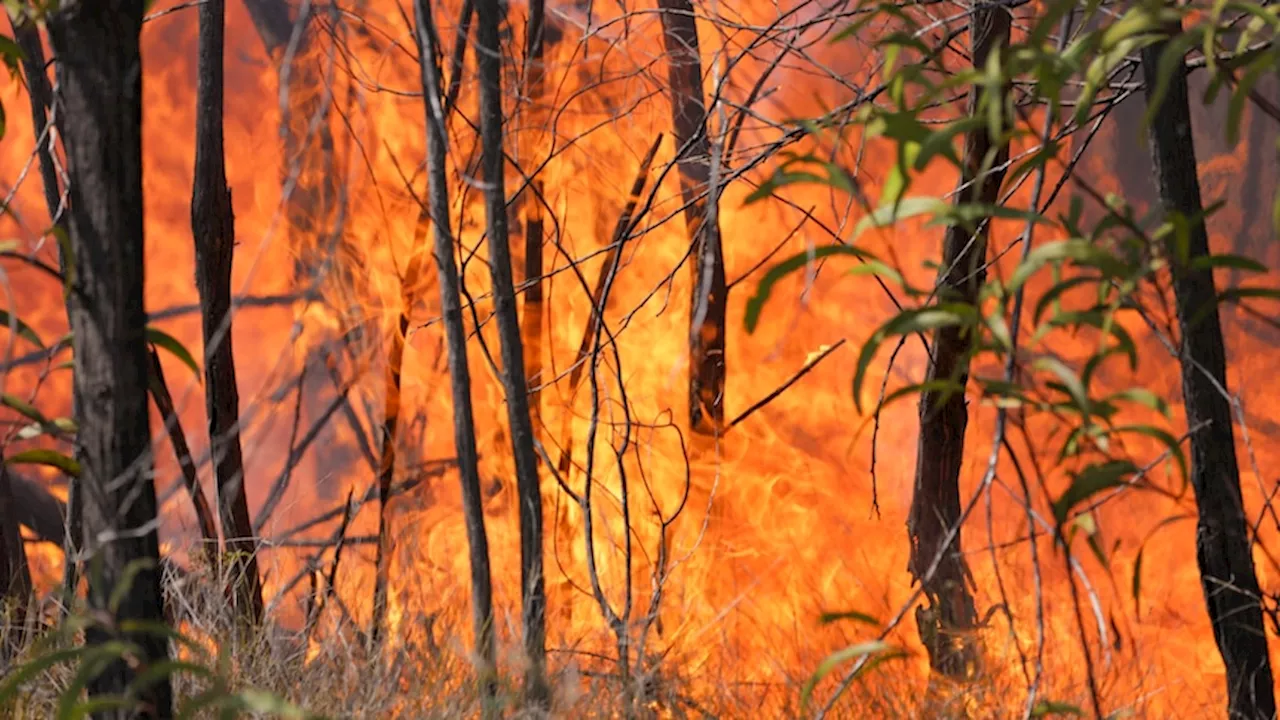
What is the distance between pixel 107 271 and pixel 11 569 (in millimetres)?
1641

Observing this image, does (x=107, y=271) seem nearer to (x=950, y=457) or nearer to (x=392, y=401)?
(x=950, y=457)

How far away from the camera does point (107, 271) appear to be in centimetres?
86

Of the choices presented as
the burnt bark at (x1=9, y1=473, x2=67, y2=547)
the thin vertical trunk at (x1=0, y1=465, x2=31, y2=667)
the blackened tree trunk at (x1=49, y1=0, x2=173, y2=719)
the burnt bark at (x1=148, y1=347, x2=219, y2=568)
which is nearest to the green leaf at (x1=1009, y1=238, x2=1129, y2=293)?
the blackened tree trunk at (x1=49, y1=0, x2=173, y2=719)

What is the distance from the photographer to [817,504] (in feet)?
11.7

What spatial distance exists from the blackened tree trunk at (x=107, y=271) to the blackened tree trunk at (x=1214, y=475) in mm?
897

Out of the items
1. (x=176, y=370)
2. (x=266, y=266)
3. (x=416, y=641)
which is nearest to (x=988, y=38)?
(x=416, y=641)

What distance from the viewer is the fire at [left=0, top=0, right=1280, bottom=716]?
3240 millimetres

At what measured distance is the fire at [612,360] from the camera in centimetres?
324

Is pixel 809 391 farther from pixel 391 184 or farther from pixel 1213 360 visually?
pixel 1213 360

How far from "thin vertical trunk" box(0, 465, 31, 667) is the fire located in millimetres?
697

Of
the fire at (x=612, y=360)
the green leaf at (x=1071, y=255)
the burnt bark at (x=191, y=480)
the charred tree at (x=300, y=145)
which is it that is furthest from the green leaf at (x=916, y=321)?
the charred tree at (x=300, y=145)

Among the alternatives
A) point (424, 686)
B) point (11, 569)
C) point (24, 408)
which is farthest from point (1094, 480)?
point (11, 569)

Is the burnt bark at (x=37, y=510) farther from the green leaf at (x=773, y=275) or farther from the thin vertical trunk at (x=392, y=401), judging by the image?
the green leaf at (x=773, y=275)

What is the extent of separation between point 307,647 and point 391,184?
2395 millimetres
